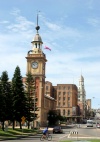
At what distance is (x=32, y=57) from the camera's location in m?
102

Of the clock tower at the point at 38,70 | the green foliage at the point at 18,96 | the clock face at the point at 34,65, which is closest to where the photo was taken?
the green foliage at the point at 18,96

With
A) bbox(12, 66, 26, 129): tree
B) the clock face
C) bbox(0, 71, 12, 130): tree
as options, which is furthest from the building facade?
bbox(0, 71, 12, 130): tree

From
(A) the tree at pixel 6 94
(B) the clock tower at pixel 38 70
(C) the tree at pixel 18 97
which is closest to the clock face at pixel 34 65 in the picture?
(B) the clock tower at pixel 38 70

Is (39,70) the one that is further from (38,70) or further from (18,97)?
(18,97)

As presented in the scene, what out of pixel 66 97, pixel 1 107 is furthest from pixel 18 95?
pixel 66 97

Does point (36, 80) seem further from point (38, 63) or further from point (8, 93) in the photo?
point (8, 93)

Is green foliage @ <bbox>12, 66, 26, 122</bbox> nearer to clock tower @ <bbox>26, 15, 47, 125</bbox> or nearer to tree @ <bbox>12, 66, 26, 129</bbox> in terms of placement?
tree @ <bbox>12, 66, 26, 129</bbox>

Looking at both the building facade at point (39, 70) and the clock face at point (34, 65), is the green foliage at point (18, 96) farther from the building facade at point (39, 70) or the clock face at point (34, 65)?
the clock face at point (34, 65)

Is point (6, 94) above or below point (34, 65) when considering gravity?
below

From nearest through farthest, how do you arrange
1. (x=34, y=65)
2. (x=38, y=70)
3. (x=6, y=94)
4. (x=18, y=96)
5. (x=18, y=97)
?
1. (x=6, y=94)
2. (x=18, y=97)
3. (x=18, y=96)
4. (x=38, y=70)
5. (x=34, y=65)

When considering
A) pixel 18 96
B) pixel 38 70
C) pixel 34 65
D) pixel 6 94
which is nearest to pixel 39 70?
pixel 38 70

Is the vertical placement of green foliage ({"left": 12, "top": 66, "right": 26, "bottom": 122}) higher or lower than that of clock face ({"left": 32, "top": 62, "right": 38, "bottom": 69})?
lower

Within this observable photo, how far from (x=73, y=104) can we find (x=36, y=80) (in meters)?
85.1

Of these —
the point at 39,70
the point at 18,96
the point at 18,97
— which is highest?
the point at 39,70
